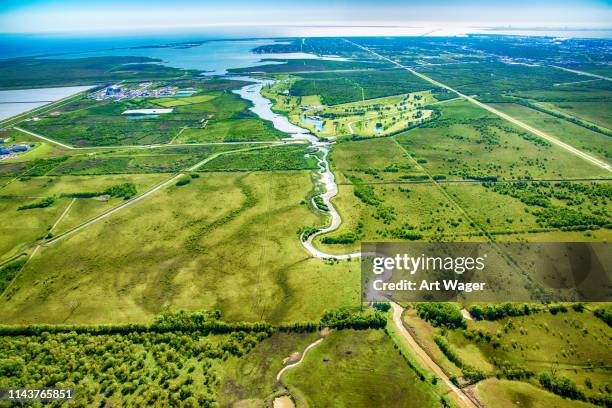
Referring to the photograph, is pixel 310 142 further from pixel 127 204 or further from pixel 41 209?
pixel 41 209

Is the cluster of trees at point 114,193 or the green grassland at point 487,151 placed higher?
the green grassland at point 487,151

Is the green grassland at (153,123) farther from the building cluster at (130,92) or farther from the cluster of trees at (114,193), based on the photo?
the cluster of trees at (114,193)

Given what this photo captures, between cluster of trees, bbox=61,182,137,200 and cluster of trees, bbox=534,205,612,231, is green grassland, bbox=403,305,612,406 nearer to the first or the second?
cluster of trees, bbox=534,205,612,231

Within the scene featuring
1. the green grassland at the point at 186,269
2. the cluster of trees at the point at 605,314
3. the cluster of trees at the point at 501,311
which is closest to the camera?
the cluster of trees at the point at 605,314

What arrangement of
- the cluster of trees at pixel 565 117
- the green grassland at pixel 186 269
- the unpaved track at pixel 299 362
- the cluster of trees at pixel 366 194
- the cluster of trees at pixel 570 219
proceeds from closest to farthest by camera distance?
the unpaved track at pixel 299 362 < the green grassland at pixel 186 269 < the cluster of trees at pixel 570 219 < the cluster of trees at pixel 366 194 < the cluster of trees at pixel 565 117

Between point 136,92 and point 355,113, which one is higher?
point 136,92

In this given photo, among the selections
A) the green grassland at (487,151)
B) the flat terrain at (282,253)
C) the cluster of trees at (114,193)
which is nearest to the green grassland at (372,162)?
the flat terrain at (282,253)

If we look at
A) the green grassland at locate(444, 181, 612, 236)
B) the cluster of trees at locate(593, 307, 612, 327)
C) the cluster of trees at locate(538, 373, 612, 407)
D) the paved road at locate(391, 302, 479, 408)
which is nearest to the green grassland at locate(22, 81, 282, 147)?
the green grassland at locate(444, 181, 612, 236)

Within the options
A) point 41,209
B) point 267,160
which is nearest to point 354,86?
point 267,160
